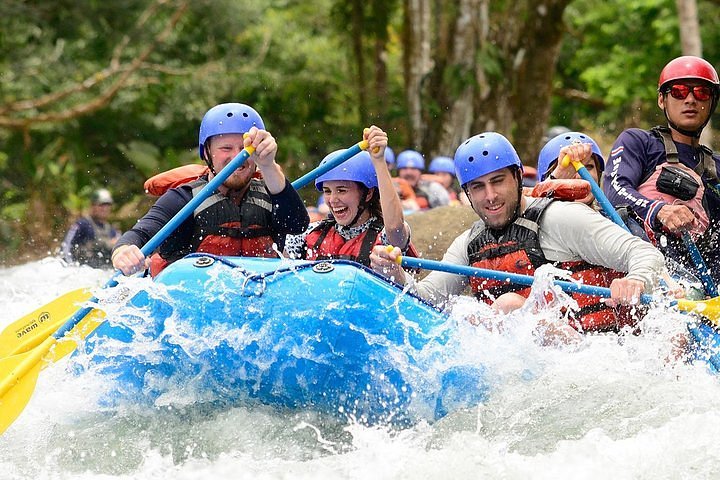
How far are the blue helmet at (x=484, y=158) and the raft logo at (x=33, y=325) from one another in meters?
2.25

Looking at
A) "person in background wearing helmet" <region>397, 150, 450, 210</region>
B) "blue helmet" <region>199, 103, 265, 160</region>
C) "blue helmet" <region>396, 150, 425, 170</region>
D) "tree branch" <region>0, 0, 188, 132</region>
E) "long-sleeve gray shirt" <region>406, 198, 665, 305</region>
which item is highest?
"tree branch" <region>0, 0, 188, 132</region>

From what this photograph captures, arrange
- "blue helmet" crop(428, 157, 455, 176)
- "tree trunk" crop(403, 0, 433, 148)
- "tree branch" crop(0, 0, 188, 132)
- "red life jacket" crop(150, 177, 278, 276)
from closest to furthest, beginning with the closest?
"red life jacket" crop(150, 177, 278, 276)
"blue helmet" crop(428, 157, 455, 176)
"tree trunk" crop(403, 0, 433, 148)
"tree branch" crop(0, 0, 188, 132)

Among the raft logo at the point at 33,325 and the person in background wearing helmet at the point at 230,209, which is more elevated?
the person in background wearing helmet at the point at 230,209

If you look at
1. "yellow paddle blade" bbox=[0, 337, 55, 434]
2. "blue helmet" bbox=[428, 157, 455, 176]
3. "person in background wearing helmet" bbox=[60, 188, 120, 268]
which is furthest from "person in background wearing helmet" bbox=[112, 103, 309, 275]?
"blue helmet" bbox=[428, 157, 455, 176]

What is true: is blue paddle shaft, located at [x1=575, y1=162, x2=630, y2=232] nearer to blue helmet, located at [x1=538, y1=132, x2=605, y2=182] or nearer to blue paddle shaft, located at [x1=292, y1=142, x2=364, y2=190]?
blue helmet, located at [x1=538, y1=132, x2=605, y2=182]

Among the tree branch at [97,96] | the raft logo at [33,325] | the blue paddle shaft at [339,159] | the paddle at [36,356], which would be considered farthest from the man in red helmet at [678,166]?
the tree branch at [97,96]

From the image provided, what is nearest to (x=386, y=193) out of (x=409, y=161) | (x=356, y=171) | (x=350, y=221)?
(x=356, y=171)

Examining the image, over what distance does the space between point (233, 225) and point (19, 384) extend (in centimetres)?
144

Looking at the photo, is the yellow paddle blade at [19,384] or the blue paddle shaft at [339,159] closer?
the yellow paddle blade at [19,384]

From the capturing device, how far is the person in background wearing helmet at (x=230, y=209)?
219 inches

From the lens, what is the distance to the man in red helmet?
583 cm

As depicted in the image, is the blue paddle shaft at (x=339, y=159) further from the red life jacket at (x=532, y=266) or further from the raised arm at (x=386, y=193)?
the red life jacket at (x=532, y=266)

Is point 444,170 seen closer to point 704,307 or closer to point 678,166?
point 678,166

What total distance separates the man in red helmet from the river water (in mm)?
1186
